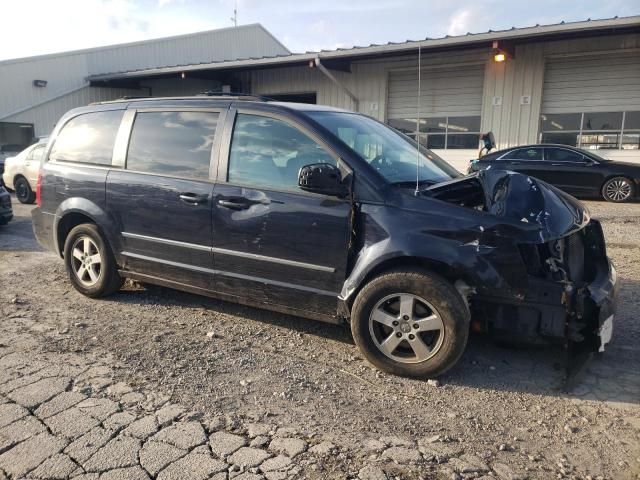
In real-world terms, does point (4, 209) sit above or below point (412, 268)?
below

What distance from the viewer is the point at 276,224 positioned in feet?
12.5

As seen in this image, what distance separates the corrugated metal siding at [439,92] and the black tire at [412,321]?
1383cm

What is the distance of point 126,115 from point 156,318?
194cm

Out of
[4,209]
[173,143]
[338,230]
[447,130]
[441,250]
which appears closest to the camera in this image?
[441,250]

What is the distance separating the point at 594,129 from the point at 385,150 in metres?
12.8

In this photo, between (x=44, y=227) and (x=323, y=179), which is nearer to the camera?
(x=323, y=179)

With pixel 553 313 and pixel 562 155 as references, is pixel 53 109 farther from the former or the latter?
pixel 553 313

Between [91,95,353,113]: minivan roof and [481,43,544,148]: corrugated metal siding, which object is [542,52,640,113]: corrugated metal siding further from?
[91,95,353,113]: minivan roof

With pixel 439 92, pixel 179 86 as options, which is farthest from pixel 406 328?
pixel 179 86

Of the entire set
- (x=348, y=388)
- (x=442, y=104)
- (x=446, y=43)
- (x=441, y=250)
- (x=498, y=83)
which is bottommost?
(x=348, y=388)

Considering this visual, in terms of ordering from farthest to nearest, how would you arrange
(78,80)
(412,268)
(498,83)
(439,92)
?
(78,80) → (439,92) → (498,83) → (412,268)

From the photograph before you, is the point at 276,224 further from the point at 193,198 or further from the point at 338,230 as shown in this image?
the point at 193,198

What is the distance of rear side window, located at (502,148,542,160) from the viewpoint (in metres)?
12.7

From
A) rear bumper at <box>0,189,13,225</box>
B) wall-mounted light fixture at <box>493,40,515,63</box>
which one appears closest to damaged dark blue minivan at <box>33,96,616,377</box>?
rear bumper at <box>0,189,13,225</box>
